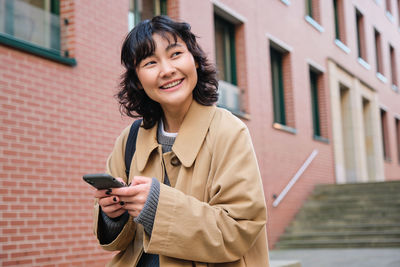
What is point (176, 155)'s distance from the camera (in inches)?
76.7

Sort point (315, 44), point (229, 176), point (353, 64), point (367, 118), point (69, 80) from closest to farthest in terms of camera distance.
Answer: point (229, 176) < point (69, 80) < point (315, 44) < point (353, 64) < point (367, 118)

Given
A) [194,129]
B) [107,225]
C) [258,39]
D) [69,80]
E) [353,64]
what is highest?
[353,64]

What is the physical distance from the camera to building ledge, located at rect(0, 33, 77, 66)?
5.89 metres

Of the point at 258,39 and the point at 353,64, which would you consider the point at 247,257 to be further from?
the point at 353,64

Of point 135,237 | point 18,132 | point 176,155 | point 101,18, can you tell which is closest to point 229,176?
point 176,155

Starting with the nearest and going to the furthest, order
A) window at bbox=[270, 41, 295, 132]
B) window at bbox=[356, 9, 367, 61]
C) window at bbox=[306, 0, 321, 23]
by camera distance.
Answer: window at bbox=[270, 41, 295, 132] → window at bbox=[306, 0, 321, 23] → window at bbox=[356, 9, 367, 61]

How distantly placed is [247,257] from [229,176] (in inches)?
11.6

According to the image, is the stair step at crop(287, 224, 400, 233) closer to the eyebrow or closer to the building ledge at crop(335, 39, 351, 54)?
the building ledge at crop(335, 39, 351, 54)

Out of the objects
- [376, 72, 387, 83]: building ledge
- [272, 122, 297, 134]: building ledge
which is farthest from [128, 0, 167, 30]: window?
[376, 72, 387, 83]: building ledge

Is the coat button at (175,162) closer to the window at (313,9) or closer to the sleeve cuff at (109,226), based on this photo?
the sleeve cuff at (109,226)

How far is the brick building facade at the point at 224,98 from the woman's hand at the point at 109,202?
889mm

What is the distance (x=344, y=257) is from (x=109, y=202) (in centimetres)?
851

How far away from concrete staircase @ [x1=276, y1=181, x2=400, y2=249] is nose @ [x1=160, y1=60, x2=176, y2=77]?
10452 mm

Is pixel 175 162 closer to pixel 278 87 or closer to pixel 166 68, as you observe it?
pixel 166 68
